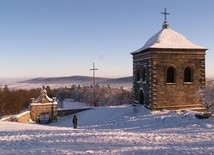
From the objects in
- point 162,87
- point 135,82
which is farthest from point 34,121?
point 162,87

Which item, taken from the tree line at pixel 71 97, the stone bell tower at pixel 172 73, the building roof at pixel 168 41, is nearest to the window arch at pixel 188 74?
the stone bell tower at pixel 172 73

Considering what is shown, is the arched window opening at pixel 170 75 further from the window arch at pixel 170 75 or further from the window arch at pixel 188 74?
the window arch at pixel 188 74

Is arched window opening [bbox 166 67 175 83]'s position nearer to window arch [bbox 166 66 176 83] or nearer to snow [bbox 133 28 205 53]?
window arch [bbox 166 66 176 83]

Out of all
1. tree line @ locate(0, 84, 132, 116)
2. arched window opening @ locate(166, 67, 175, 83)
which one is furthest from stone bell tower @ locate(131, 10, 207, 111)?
tree line @ locate(0, 84, 132, 116)

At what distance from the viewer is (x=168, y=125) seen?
19750 millimetres

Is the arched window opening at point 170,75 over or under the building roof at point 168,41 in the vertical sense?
under

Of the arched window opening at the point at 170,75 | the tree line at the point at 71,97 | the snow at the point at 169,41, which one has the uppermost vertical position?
the snow at the point at 169,41

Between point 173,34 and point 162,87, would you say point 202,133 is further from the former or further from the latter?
point 173,34

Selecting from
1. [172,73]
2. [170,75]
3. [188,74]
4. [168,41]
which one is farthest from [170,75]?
[168,41]

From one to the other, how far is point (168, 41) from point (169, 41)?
0.10 m

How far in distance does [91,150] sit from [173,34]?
19.7m

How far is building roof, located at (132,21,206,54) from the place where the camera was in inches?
1038

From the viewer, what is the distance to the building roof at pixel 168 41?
2638 centimetres

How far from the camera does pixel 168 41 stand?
2747 centimetres
